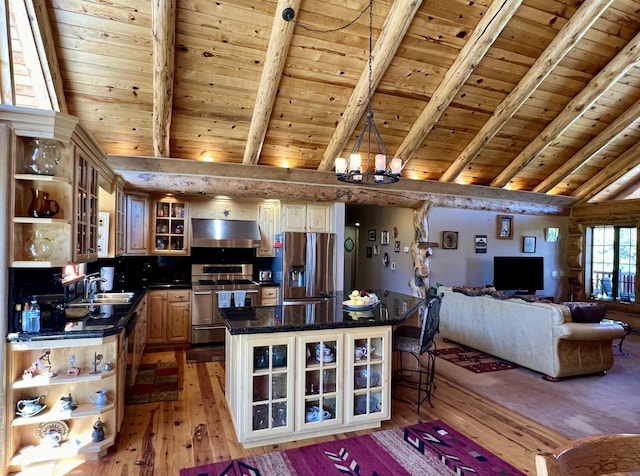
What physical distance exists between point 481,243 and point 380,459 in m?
5.88

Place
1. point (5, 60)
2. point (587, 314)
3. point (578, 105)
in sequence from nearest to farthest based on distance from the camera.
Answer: point (5, 60) < point (587, 314) < point (578, 105)

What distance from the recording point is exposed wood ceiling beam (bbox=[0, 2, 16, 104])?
3123 mm

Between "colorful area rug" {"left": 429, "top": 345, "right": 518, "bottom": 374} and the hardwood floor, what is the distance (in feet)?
2.80

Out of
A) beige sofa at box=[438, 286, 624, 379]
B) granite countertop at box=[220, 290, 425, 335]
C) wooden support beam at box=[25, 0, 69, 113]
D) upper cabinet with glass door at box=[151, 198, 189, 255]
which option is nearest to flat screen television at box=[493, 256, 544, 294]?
beige sofa at box=[438, 286, 624, 379]

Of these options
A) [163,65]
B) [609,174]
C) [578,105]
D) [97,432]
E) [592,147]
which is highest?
[578,105]

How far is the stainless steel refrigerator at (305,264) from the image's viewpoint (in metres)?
6.11

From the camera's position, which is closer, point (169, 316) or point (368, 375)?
point (368, 375)

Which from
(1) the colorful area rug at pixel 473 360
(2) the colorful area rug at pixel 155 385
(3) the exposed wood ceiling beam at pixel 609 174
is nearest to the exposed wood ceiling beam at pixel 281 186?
(3) the exposed wood ceiling beam at pixel 609 174

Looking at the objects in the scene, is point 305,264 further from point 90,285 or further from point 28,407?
point 28,407

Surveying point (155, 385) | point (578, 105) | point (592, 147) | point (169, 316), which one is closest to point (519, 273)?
point (592, 147)

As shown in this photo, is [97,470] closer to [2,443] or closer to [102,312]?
[2,443]

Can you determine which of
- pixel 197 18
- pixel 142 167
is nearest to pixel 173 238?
pixel 142 167

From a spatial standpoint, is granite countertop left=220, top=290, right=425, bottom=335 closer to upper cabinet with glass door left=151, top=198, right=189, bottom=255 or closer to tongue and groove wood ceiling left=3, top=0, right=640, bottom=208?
tongue and groove wood ceiling left=3, top=0, right=640, bottom=208

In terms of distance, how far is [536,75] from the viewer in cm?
491
